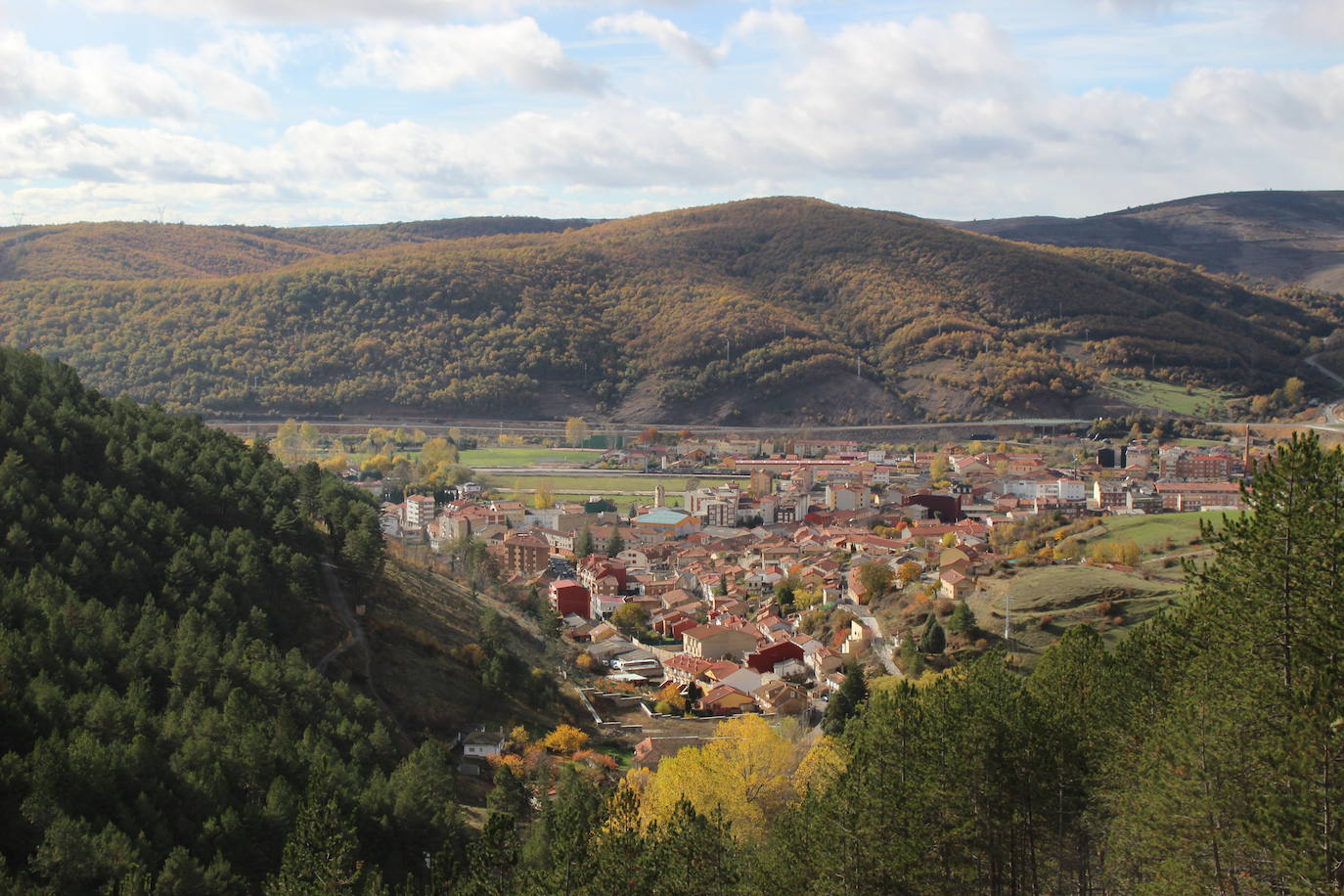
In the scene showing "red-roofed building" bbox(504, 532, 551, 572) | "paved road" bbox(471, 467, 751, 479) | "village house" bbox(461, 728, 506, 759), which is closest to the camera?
"village house" bbox(461, 728, 506, 759)

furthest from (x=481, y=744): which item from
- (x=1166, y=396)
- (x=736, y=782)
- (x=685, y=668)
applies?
(x=1166, y=396)

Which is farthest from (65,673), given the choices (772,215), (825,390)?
(772,215)

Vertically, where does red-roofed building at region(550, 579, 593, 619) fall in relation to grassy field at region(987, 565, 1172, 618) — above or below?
below

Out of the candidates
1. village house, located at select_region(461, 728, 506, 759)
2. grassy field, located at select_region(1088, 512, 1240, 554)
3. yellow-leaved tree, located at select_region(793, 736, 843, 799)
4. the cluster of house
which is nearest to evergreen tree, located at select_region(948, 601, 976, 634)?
the cluster of house

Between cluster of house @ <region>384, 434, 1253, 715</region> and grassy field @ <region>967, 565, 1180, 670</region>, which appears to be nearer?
grassy field @ <region>967, 565, 1180, 670</region>

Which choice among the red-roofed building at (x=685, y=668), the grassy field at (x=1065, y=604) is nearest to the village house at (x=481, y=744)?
the red-roofed building at (x=685, y=668)

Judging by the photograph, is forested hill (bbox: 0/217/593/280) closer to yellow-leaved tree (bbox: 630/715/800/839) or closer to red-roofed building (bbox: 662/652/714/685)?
red-roofed building (bbox: 662/652/714/685)

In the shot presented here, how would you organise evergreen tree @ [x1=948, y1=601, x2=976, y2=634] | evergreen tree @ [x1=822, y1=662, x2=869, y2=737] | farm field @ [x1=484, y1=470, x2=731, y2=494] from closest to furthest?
evergreen tree @ [x1=822, y1=662, x2=869, y2=737] → evergreen tree @ [x1=948, y1=601, x2=976, y2=634] → farm field @ [x1=484, y1=470, x2=731, y2=494]

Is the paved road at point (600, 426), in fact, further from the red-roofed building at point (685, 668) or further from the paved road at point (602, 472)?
the red-roofed building at point (685, 668)
